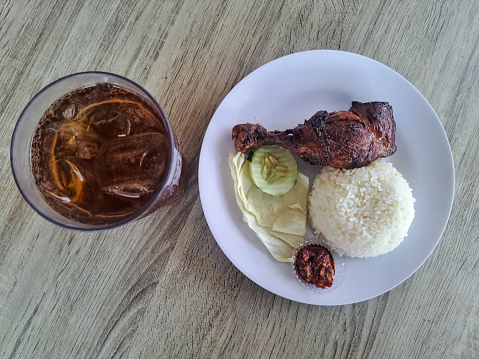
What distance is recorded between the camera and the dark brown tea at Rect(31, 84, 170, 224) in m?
1.12

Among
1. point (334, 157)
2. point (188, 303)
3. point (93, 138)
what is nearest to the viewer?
point (93, 138)

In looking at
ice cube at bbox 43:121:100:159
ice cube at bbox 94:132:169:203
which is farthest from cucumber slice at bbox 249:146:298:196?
ice cube at bbox 43:121:100:159

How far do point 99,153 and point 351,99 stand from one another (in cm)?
102

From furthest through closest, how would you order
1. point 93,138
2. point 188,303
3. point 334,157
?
point 188,303 → point 334,157 → point 93,138

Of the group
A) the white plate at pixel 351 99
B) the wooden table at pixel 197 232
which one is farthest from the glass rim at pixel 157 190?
the wooden table at pixel 197 232

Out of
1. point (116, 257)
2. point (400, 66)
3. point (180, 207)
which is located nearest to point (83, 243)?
point (116, 257)

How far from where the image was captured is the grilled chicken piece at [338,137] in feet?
4.74

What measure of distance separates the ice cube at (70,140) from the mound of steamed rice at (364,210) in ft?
2.86

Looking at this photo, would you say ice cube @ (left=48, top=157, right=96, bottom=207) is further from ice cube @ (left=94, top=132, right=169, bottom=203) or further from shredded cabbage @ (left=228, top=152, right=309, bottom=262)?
shredded cabbage @ (left=228, top=152, right=309, bottom=262)

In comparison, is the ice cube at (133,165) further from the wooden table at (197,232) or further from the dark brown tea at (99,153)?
the wooden table at (197,232)

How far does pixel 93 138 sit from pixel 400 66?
1313 millimetres

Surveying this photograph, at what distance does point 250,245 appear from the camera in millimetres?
1529

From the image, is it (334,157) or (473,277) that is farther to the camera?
(473,277)

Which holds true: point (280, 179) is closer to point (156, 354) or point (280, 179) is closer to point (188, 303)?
point (188, 303)
